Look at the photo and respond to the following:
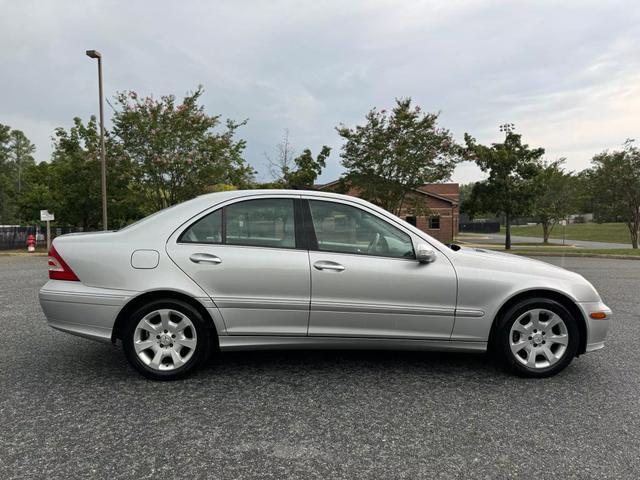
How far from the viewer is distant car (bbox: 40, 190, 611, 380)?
3.48 meters

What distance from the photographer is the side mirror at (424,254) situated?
3.49m

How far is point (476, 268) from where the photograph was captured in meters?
3.61

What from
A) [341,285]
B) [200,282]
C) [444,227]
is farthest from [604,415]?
[444,227]

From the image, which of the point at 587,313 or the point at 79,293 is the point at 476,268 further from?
the point at 79,293

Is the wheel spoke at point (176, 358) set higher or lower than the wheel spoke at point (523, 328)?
lower

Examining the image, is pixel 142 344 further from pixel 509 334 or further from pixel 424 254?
pixel 509 334

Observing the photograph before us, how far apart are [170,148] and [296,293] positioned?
18.5m

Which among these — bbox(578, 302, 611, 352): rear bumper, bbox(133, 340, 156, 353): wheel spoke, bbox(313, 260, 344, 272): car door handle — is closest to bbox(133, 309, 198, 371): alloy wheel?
bbox(133, 340, 156, 353): wheel spoke

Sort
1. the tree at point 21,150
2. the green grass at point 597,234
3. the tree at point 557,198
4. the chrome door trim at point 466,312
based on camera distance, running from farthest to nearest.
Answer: the tree at point 21,150, the green grass at point 597,234, the tree at point 557,198, the chrome door trim at point 466,312

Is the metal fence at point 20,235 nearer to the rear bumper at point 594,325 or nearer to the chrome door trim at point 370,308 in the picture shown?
the chrome door trim at point 370,308

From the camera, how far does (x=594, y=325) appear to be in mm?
3656

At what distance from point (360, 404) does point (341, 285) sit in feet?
2.97

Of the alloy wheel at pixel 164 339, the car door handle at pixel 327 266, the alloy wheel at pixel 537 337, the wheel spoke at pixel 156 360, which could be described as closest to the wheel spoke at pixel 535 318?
the alloy wheel at pixel 537 337

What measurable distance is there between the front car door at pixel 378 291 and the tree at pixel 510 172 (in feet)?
85.3
